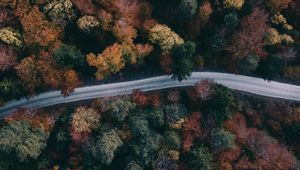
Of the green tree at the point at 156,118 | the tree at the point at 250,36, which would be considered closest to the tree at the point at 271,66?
the tree at the point at 250,36

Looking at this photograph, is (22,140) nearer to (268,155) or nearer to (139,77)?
(139,77)

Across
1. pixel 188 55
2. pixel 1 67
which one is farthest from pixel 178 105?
pixel 1 67

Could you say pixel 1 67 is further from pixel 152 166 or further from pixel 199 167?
pixel 199 167

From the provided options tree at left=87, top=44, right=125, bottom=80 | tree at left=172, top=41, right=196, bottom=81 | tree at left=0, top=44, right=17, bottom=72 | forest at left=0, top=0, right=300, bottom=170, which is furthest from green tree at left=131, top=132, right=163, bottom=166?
tree at left=0, top=44, right=17, bottom=72

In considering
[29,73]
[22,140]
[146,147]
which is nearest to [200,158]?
[146,147]

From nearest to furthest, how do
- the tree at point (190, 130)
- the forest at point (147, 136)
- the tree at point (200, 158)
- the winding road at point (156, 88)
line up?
the forest at point (147, 136), the tree at point (200, 158), the tree at point (190, 130), the winding road at point (156, 88)

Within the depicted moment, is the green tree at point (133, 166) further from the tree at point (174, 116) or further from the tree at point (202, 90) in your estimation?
the tree at point (202, 90)
